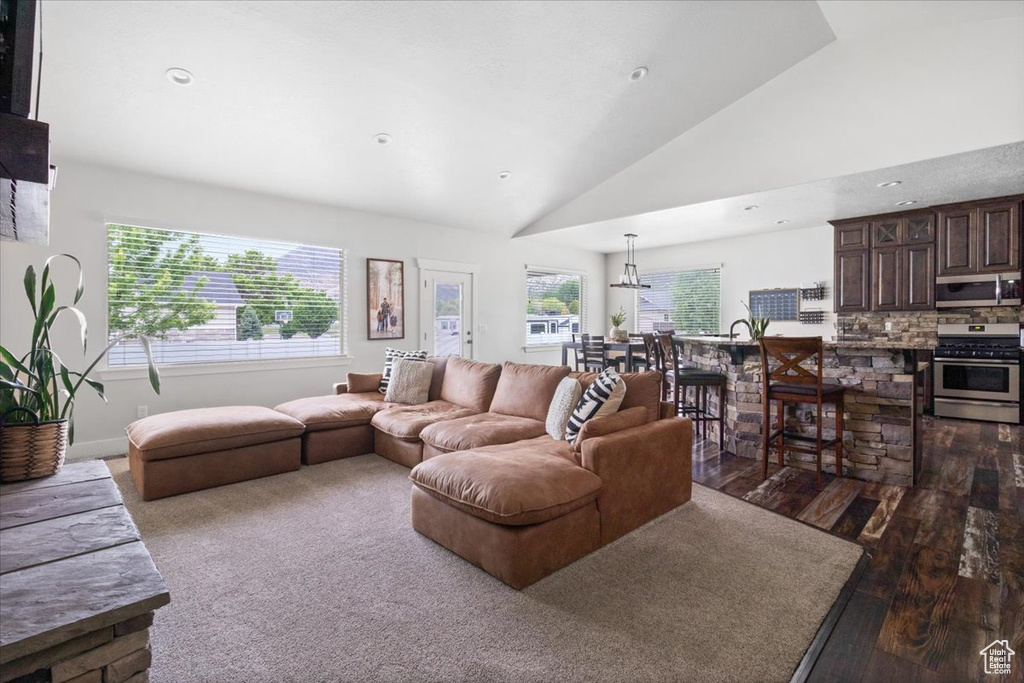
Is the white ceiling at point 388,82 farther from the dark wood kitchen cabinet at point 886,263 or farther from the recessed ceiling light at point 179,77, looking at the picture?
the dark wood kitchen cabinet at point 886,263

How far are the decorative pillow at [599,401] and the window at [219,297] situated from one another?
3.83 meters

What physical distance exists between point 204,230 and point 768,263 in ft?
23.9

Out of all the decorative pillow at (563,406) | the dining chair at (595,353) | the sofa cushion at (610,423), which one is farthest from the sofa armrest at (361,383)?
the sofa cushion at (610,423)

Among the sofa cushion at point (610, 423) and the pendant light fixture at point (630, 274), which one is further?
the pendant light fixture at point (630, 274)

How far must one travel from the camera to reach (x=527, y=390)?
389 cm

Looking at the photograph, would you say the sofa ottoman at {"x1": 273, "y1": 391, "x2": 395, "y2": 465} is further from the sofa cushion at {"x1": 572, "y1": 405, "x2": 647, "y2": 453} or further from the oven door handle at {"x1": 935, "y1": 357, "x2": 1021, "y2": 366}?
the oven door handle at {"x1": 935, "y1": 357, "x2": 1021, "y2": 366}

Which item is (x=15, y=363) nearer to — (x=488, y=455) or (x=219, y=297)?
(x=488, y=455)

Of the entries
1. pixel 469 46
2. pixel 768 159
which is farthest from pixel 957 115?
pixel 469 46

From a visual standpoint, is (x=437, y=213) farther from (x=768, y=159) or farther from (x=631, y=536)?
(x=631, y=536)

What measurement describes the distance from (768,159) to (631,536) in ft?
13.2

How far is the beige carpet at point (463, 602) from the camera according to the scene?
1.66m

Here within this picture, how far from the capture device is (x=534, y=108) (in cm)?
435

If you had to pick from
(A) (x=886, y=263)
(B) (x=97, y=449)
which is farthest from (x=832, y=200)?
(B) (x=97, y=449)

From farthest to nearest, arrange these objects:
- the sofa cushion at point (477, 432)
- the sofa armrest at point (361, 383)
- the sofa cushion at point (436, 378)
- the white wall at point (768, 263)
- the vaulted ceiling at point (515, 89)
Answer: the white wall at point (768, 263) → the sofa armrest at point (361, 383) → the sofa cushion at point (436, 378) → the sofa cushion at point (477, 432) → the vaulted ceiling at point (515, 89)
